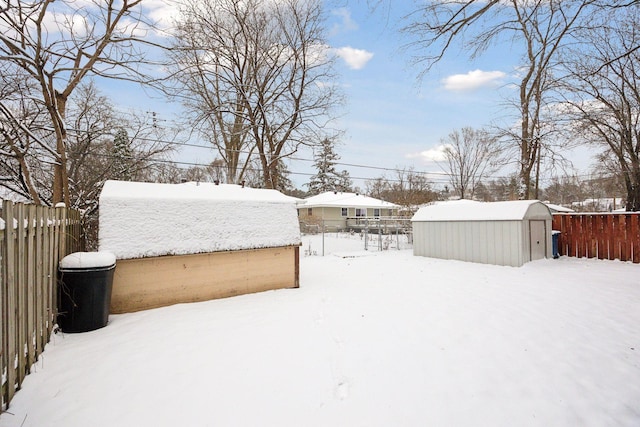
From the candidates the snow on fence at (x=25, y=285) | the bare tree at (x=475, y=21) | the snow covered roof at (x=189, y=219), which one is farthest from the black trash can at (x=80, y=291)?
the bare tree at (x=475, y=21)

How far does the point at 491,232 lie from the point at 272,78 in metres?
12.1

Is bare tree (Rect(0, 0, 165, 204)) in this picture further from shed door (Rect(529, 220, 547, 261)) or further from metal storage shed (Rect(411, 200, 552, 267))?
shed door (Rect(529, 220, 547, 261))

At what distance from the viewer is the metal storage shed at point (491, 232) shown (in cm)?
855

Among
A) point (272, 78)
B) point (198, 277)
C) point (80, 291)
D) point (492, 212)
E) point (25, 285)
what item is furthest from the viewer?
point (272, 78)

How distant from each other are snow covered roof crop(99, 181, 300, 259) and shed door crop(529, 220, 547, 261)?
6817 mm

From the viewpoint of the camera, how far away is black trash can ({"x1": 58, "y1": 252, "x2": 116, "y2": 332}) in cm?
392

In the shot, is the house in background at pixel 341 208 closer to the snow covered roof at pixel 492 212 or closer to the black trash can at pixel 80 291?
the snow covered roof at pixel 492 212

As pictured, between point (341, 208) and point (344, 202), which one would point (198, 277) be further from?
point (341, 208)

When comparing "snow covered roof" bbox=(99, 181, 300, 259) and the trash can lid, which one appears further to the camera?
"snow covered roof" bbox=(99, 181, 300, 259)

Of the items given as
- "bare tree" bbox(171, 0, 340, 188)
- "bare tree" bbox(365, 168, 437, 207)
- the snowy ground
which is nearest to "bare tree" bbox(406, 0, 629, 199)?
the snowy ground

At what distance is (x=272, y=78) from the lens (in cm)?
1566

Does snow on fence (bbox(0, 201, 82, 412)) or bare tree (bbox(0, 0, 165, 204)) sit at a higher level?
bare tree (bbox(0, 0, 165, 204))

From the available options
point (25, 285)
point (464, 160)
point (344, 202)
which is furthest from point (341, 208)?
point (25, 285)

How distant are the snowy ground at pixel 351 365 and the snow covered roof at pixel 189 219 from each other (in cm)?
99
